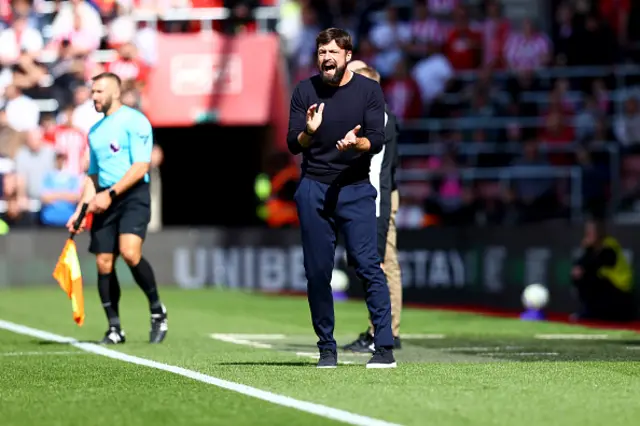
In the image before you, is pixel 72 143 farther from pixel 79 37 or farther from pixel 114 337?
pixel 114 337

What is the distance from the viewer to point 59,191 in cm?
2322

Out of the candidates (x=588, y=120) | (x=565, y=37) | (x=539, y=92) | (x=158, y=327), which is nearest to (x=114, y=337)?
(x=158, y=327)

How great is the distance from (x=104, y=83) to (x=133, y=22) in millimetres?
13345

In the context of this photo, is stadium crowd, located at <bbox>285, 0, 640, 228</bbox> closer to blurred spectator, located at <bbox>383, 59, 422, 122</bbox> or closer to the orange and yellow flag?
blurred spectator, located at <bbox>383, 59, 422, 122</bbox>

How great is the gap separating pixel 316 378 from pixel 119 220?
394cm

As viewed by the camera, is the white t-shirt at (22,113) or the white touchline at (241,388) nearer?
the white touchline at (241,388)

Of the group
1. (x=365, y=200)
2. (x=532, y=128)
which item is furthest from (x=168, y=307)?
(x=365, y=200)

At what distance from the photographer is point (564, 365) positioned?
10250 mm

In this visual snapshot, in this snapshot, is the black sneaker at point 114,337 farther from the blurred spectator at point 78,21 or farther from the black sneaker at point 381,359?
the blurred spectator at point 78,21

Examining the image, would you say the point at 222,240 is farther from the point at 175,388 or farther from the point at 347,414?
the point at 347,414

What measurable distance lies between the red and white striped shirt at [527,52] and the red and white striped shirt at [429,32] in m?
1.18

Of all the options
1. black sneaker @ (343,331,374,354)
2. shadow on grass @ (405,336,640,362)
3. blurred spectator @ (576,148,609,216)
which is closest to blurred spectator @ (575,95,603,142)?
blurred spectator @ (576,148,609,216)

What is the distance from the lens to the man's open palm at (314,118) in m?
9.60

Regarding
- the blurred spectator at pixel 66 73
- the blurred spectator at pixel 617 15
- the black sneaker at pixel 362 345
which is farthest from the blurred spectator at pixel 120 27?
the black sneaker at pixel 362 345
